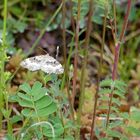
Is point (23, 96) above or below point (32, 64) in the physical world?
below

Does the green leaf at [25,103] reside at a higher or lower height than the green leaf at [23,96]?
lower

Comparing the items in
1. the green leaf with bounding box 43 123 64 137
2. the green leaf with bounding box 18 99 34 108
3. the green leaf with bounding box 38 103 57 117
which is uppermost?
the green leaf with bounding box 18 99 34 108

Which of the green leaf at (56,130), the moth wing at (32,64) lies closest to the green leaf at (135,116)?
the green leaf at (56,130)

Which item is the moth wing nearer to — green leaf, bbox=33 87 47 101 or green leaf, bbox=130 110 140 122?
green leaf, bbox=33 87 47 101

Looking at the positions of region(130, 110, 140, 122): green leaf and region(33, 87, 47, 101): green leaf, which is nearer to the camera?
region(33, 87, 47, 101): green leaf

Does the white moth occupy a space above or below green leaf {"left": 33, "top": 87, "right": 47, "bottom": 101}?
above

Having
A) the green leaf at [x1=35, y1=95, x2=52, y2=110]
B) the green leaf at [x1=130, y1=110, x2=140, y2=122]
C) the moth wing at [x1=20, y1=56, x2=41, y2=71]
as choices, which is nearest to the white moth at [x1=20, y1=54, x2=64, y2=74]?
the moth wing at [x1=20, y1=56, x2=41, y2=71]

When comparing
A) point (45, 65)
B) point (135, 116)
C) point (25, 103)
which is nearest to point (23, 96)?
point (25, 103)

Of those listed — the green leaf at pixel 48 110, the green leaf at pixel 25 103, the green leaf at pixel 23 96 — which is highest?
the green leaf at pixel 23 96

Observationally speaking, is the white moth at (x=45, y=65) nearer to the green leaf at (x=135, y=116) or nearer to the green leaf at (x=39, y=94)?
the green leaf at (x=39, y=94)

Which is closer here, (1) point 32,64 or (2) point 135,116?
(1) point 32,64

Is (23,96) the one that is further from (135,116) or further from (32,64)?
(135,116)

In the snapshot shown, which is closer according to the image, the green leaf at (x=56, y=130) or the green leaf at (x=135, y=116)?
the green leaf at (x=56, y=130)

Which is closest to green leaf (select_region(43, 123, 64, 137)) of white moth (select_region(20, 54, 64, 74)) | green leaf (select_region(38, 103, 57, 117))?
green leaf (select_region(38, 103, 57, 117))
